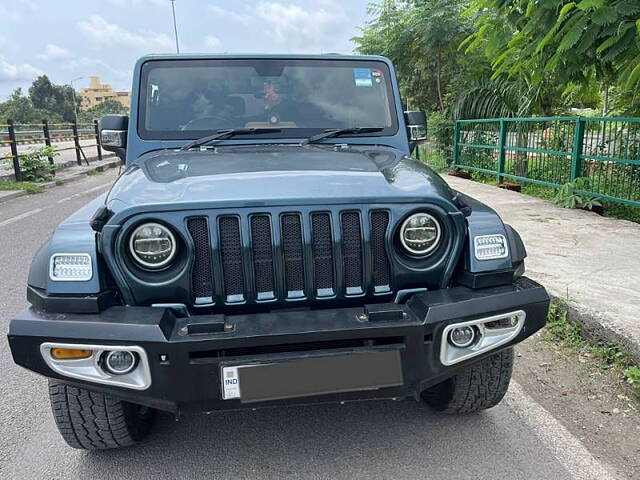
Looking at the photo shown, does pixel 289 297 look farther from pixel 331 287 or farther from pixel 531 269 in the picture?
pixel 531 269

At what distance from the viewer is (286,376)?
2080 mm

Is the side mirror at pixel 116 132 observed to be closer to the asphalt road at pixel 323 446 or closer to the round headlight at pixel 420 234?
the asphalt road at pixel 323 446

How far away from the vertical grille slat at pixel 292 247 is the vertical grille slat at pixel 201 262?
11.9 inches

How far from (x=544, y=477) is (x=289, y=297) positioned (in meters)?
1.33

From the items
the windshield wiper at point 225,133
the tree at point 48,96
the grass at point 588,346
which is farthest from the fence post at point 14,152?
the tree at point 48,96

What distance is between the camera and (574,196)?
7980 millimetres

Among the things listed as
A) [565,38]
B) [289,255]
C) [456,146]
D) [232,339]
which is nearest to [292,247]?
[289,255]

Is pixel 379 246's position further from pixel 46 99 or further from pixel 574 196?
pixel 46 99

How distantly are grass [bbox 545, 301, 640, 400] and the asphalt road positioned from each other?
628 mm

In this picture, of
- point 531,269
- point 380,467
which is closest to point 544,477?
point 380,467

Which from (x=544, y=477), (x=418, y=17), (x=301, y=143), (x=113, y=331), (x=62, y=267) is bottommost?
(x=544, y=477)

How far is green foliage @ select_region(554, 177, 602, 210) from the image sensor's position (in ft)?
25.9

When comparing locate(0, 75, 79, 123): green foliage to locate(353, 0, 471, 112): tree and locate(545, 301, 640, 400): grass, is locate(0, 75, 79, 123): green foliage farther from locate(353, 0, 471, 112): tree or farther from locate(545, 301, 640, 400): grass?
locate(545, 301, 640, 400): grass

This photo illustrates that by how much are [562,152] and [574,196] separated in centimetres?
104
